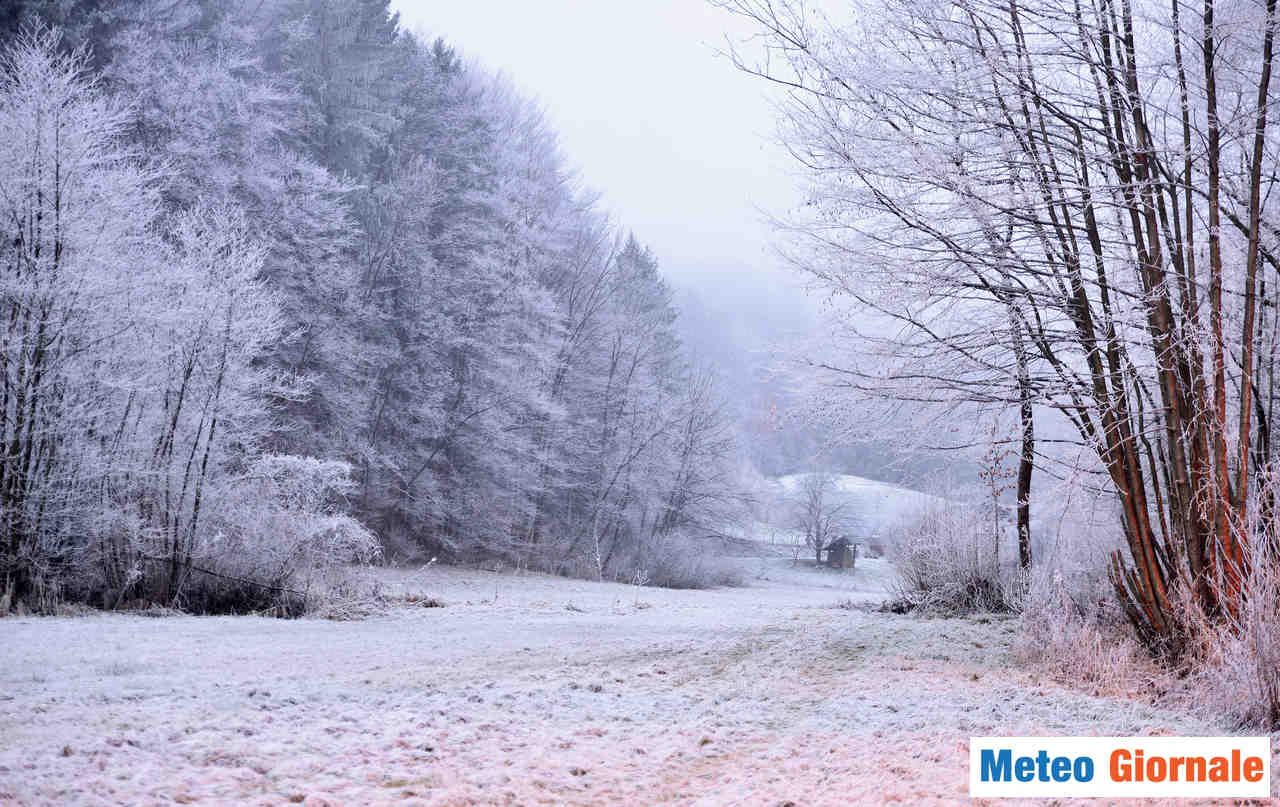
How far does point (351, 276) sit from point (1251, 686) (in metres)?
19.4

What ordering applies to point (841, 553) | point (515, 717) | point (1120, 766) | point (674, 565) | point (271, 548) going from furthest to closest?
point (841, 553), point (674, 565), point (271, 548), point (515, 717), point (1120, 766)

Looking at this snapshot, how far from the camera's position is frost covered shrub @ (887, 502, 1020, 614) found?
9.60m

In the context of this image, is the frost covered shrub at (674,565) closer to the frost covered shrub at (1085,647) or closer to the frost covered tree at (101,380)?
the frost covered tree at (101,380)

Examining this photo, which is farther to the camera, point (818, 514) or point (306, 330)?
point (818, 514)

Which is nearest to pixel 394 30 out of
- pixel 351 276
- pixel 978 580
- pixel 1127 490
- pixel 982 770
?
pixel 351 276

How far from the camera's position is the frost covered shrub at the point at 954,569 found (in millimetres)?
9602

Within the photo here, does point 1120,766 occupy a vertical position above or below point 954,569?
below

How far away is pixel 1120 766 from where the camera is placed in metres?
3.12

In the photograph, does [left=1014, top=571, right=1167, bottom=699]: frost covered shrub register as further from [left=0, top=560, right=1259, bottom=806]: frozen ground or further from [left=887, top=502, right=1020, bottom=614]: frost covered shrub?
[left=887, top=502, right=1020, bottom=614]: frost covered shrub

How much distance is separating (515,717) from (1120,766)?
8.08ft

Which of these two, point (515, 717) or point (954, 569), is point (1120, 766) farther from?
point (954, 569)

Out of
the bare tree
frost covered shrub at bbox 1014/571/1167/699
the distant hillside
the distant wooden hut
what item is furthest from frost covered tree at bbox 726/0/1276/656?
the bare tree

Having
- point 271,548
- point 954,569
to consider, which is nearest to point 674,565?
point 954,569

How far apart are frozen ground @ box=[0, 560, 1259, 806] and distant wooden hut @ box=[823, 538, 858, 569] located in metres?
32.0
